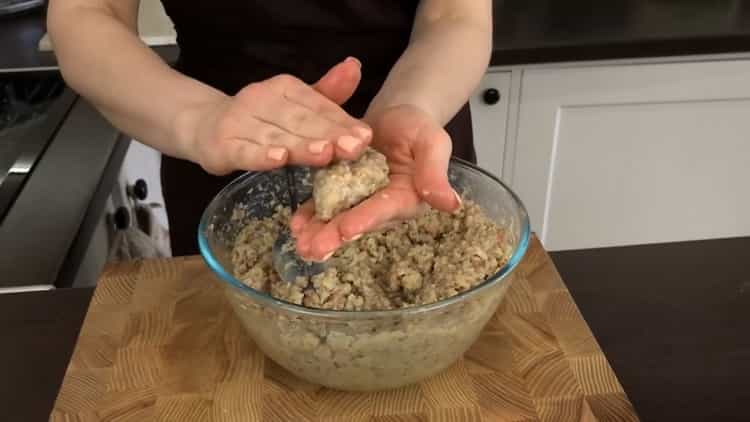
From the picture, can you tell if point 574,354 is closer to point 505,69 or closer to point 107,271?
point 107,271

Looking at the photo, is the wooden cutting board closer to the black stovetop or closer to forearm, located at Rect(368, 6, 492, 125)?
forearm, located at Rect(368, 6, 492, 125)

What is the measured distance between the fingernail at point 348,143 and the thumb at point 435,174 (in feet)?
0.21

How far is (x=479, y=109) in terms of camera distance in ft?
5.18

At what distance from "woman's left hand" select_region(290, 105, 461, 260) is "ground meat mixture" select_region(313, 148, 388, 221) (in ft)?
0.04

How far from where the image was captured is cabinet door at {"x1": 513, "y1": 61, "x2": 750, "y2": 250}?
1.56m

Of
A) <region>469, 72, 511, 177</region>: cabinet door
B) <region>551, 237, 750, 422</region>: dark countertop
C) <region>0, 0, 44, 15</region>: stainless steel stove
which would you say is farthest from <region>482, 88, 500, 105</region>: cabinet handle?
<region>0, 0, 44, 15</region>: stainless steel stove

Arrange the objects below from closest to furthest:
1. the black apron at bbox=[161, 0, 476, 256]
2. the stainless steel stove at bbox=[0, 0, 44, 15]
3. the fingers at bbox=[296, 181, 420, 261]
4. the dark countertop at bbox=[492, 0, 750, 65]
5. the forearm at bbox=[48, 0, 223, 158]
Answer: the fingers at bbox=[296, 181, 420, 261] → the forearm at bbox=[48, 0, 223, 158] → the black apron at bbox=[161, 0, 476, 256] → the dark countertop at bbox=[492, 0, 750, 65] → the stainless steel stove at bbox=[0, 0, 44, 15]

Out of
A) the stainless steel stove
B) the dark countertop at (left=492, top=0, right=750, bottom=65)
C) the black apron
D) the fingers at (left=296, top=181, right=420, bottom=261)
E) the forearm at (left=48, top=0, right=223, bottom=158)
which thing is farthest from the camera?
the stainless steel stove

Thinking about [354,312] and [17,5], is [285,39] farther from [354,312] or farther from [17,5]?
[17,5]

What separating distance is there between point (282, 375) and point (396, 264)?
6.1 inches

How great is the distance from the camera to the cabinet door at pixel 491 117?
60.4 inches

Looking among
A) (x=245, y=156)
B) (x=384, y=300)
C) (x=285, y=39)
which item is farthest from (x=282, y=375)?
(x=285, y=39)

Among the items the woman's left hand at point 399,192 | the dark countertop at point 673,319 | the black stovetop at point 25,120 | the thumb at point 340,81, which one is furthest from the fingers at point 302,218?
the black stovetop at point 25,120

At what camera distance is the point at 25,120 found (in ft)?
4.18
